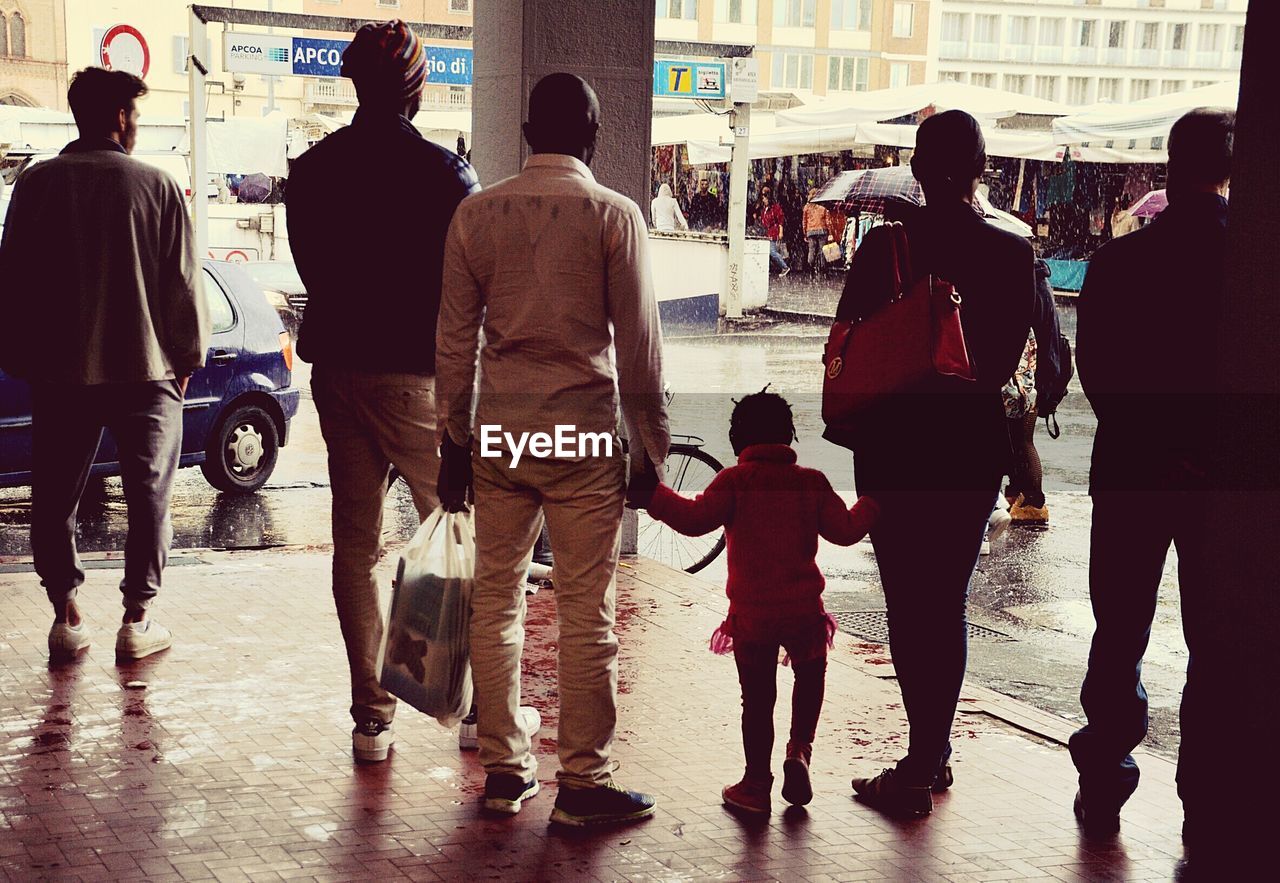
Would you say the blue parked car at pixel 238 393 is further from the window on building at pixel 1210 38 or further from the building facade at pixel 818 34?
the window on building at pixel 1210 38

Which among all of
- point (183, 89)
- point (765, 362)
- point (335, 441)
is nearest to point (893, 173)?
point (765, 362)

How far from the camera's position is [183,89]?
77.2 metres

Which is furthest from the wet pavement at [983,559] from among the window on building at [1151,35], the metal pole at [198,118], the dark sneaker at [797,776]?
the window on building at [1151,35]

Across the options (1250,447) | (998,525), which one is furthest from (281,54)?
(1250,447)

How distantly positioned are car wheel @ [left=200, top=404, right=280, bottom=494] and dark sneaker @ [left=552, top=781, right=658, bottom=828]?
22.0 ft

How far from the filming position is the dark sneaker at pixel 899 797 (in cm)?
450

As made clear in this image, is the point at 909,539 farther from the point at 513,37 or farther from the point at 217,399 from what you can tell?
the point at 217,399

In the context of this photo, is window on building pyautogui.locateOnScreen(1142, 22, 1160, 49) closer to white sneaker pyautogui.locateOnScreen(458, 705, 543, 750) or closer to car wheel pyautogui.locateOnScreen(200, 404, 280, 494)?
car wheel pyautogui.locateOnScreen(200, 404, 280, 494)

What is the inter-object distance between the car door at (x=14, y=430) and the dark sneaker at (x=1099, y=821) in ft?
22.5

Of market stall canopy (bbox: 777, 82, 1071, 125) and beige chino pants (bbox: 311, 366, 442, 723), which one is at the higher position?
market stall canopy (bbox: 777, 82, 1071, 125)

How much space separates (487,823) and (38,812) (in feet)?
4.17

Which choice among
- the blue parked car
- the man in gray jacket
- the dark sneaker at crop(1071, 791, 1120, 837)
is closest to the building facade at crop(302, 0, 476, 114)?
the blue parked car

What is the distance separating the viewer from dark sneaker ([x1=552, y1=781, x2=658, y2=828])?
13.9 feet

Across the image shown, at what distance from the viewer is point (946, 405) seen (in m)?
4.30
